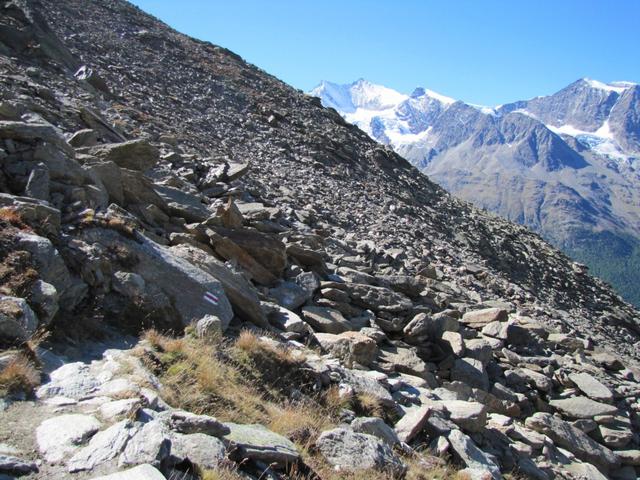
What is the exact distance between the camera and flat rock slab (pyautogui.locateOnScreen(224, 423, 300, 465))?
247 inches

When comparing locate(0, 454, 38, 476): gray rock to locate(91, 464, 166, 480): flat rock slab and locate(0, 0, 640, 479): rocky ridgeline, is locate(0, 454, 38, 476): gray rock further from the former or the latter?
locate(91, 464, 166, 480): flat rock slab

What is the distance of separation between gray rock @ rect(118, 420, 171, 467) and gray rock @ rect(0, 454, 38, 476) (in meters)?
0.80

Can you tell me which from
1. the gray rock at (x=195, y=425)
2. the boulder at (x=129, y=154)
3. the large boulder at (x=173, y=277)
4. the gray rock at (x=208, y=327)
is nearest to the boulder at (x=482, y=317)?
the large boulder at (x=173, y=277)

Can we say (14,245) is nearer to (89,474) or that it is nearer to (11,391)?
(11,391)

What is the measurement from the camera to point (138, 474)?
4883 mm

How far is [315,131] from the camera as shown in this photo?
1699 inches

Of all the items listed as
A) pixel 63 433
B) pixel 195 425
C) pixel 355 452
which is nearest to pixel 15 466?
pixel 63 433

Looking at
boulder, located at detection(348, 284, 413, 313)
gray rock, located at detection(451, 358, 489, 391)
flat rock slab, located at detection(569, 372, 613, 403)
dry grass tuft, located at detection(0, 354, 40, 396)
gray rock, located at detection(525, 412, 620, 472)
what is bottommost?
gray rock, located at detection(525, 412, 620, 472)

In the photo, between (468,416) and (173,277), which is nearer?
(173,277)

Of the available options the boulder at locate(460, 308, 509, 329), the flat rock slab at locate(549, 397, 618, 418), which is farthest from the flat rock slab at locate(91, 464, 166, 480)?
the boulder at locate(460, 308, 509, 329)

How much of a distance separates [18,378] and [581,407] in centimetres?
1502

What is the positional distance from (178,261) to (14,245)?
3261mm

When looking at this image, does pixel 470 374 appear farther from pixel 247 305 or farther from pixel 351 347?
pixel 247 305

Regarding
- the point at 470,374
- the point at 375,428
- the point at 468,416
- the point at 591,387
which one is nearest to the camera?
the point at 375,428
